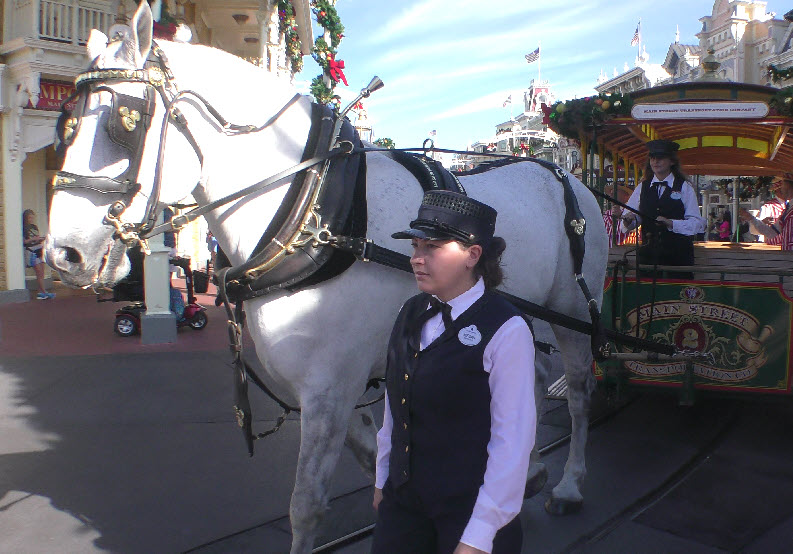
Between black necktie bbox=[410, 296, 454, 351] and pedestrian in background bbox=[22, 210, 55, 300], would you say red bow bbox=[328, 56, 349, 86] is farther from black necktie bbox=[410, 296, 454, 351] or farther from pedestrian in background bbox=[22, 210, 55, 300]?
black necktie bbox=[410, 296, 454, 351]

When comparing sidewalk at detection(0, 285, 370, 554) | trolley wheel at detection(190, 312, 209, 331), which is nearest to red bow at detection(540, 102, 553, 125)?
sidewalk at detection(0, 285, 370, 554)

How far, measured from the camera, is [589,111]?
5680mm

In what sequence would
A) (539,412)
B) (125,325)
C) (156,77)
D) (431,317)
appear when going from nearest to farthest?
(431,317)
(156,77)
(539,412)
(125,325)

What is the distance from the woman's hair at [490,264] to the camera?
2227 millimetres

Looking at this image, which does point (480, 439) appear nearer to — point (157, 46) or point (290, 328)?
point (290, 328)

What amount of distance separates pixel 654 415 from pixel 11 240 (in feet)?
40.2

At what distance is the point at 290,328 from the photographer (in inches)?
106

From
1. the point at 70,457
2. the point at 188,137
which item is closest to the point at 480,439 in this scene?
the point at 188,137

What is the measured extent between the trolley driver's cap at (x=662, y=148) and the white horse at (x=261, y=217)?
2.96m

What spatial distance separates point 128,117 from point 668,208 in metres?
4.18

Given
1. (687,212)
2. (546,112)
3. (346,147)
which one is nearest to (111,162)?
(346,147)

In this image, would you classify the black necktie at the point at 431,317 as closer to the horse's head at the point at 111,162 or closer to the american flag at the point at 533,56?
the horse's head at the point at 111,162

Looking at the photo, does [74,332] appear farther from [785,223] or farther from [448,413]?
[448,413]

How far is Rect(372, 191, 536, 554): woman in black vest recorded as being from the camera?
197 centimetres
